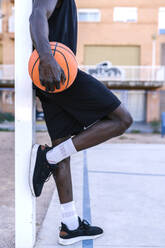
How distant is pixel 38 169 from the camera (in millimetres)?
1657

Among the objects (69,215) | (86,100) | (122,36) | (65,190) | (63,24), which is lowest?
(69,215)

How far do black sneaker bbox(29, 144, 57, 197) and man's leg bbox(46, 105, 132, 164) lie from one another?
0.04 metres

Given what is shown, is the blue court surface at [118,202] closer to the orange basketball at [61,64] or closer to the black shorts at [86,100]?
the black shorts at [86,100]

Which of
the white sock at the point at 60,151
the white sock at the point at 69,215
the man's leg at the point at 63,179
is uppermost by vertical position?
the white sock at the point at 60,151

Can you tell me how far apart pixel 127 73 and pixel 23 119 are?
17873mm

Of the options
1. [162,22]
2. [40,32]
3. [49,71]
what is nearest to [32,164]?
[49,71]

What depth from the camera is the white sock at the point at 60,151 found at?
1.69 meters

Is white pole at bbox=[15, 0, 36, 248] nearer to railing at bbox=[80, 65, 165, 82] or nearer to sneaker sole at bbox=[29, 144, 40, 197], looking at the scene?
sneaker sole at bbox=[29, 144, 40, 197]

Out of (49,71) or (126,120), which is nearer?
(49,71)

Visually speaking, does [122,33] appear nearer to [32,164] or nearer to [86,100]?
[86,100]

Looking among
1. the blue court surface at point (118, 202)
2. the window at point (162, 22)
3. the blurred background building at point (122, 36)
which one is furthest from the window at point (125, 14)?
the blue court surface at point (118, 202)

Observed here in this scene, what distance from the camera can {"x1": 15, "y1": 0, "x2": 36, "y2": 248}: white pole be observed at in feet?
5.31

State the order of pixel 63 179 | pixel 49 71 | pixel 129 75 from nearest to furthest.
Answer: pixel 49 71 → pixel 63 179 → pixel 129 75

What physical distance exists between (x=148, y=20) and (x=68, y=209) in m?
20.0
